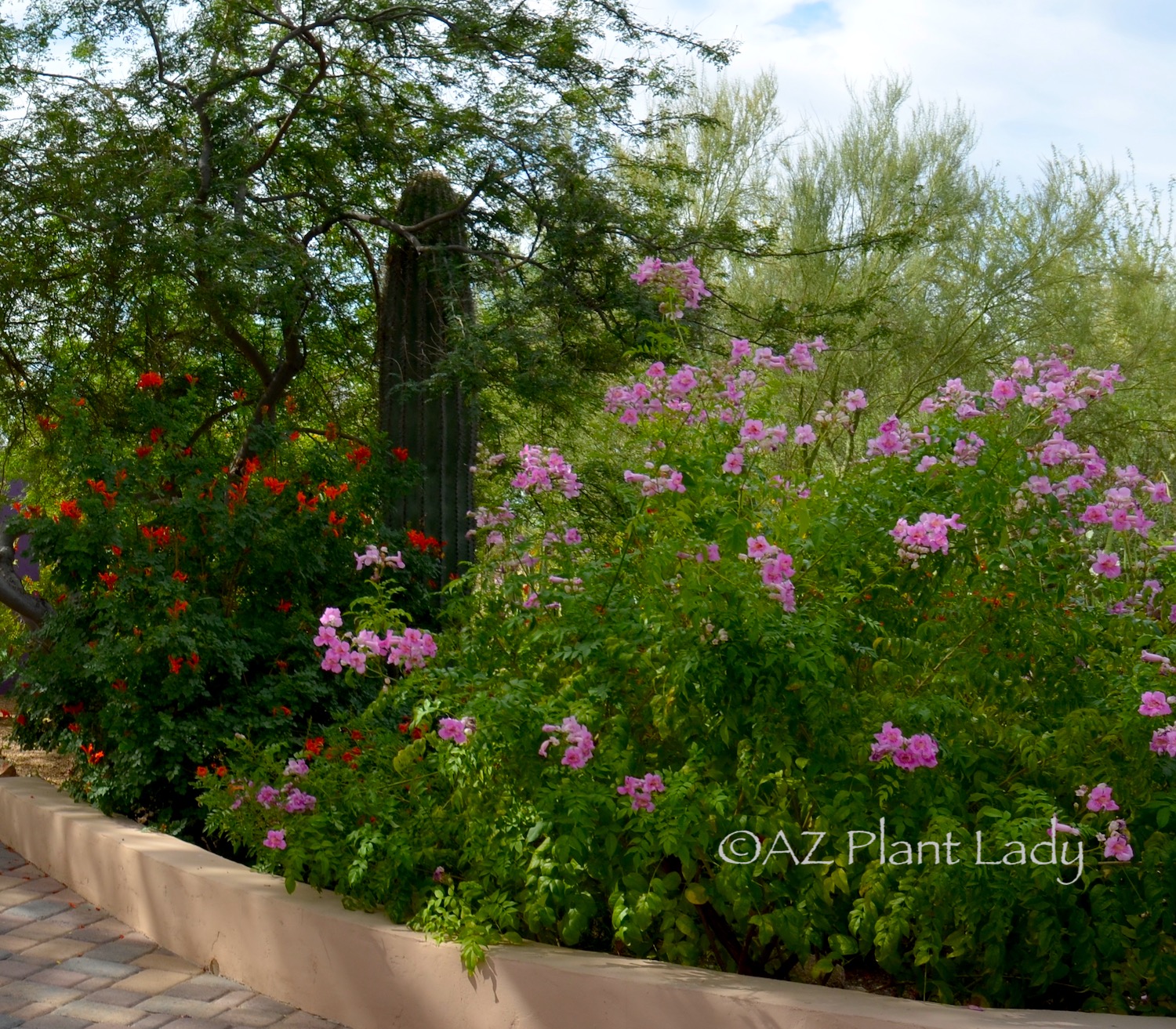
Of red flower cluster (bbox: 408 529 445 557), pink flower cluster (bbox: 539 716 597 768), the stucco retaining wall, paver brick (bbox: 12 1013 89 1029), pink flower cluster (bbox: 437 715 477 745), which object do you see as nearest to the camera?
the stucco retaining wall

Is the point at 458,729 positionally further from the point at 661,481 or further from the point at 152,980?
the point at 152,980

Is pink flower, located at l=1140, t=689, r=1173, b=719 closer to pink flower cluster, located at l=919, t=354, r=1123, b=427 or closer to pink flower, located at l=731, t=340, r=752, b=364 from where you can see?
pink flower cluster, located at l=919, t=354, r=1123, b=427

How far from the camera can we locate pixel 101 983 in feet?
12.8

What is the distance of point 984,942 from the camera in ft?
10.5

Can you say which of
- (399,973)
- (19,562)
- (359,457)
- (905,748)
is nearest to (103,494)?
(359,457)

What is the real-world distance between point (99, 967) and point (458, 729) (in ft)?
5.63

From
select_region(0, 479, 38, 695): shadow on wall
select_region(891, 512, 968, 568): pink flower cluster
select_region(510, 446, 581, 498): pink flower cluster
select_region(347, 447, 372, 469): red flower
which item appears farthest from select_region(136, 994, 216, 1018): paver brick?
select_region(0, 479, 38, 695): shadow on wall

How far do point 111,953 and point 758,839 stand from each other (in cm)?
229

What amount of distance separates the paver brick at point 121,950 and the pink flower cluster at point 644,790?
2.04 metres

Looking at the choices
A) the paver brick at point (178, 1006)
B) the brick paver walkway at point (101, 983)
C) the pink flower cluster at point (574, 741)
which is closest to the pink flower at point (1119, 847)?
the pink flower cluster at point (574, 741)

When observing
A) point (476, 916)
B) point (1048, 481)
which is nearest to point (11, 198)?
point (476, 916)

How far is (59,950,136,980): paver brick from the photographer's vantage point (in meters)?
4.00

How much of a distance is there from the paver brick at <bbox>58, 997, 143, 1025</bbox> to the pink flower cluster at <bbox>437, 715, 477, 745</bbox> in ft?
4.20

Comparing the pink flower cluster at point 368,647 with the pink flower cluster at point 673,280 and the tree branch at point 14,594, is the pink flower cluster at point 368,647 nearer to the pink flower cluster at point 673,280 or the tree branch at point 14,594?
the pink flower cluster at point 673,280
